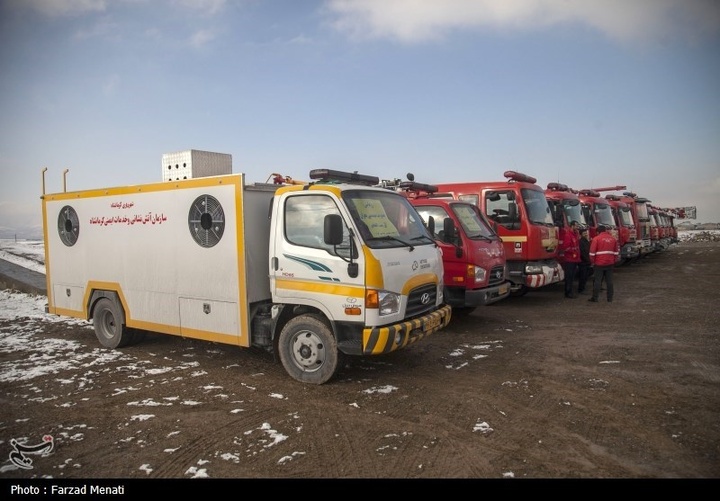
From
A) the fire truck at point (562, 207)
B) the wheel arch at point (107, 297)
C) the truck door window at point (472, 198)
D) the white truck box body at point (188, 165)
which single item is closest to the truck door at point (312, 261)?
the white truck box body at point (188, 165)

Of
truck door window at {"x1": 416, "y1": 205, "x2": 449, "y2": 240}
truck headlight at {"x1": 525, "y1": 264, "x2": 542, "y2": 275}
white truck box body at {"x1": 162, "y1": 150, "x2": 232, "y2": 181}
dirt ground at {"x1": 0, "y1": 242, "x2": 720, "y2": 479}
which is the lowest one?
dirt ground at {"x1": 0, "y1": 242, "x2": 720, "y2": 479}

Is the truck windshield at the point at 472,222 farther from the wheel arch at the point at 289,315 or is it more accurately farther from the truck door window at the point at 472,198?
the wheel arch at the point at 289,315

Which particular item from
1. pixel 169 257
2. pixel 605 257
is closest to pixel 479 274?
pixel 605 257

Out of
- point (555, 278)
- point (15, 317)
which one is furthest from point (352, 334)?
point (15, 317)

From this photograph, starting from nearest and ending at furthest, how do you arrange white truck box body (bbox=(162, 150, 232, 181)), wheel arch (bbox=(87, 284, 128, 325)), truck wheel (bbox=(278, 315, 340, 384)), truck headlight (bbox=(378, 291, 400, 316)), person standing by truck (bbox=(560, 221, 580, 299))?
truck headlight (bbox=(378, 291, 400, 316)) → truck wheel (bbox=(278, 315, 340, 384)) → white truck box body (bbox=(162, 150, 232, 181)) → wheel arch (bbox=(87, 284, 128, 325)) → person standing by truck (bbox=(560, 221, 580, 299))

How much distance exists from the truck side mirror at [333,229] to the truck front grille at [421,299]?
3.98 ft

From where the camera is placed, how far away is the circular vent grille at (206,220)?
591 cm

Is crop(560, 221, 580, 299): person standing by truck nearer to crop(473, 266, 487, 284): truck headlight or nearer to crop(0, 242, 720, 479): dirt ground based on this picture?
crop(0, 242, 720, 479): dirt ground

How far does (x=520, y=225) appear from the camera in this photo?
33.9ft

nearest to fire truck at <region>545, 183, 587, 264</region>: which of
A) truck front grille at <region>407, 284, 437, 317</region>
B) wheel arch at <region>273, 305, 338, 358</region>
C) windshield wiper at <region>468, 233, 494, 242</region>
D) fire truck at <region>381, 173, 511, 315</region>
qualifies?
fire truck at <region>381, 173, 511, 315</region>

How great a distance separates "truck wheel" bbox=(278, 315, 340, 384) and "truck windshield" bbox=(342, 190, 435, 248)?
118 centimetres

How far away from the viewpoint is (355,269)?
508 cm

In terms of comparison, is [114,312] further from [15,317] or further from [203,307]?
[15,317]

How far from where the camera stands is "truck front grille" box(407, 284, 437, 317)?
18.4 feet
